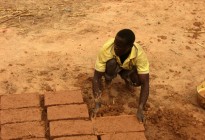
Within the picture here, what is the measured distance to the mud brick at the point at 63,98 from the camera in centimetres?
450

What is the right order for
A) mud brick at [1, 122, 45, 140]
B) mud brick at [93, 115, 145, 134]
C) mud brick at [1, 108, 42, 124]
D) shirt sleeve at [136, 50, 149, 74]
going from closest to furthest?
mud brick at [1, 122, 45, 140], mud brick at [93, 115, 145, 134], mud brick at [1, 108, 42, 124], shirt sleeve at [136, 50, 149, 74]

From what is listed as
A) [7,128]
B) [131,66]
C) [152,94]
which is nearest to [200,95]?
[152,94]

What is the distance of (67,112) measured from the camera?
4355 mm

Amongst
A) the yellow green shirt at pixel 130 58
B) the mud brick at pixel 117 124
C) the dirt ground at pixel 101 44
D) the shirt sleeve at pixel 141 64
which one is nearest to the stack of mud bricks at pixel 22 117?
the dirt ground at pixel 101 44

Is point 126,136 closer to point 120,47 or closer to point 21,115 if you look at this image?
point 120,47

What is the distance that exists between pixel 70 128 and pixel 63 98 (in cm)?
53

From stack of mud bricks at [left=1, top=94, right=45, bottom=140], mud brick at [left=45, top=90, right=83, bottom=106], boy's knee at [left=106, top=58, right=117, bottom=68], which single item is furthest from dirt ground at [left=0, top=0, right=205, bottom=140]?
boy's knee at [left=106, top=58, right=117, bottom=68]

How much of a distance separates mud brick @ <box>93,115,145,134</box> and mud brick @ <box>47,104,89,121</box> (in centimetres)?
19

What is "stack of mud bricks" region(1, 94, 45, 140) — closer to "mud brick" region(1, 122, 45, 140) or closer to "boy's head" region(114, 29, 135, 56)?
"mud brick" region(1, 122, 45, 140)

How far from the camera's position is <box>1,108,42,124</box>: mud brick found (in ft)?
14.0

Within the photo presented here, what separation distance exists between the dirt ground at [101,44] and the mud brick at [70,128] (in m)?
0.44

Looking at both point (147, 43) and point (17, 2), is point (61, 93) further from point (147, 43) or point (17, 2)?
point (17, 2)

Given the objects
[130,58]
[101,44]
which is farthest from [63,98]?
[101,44]

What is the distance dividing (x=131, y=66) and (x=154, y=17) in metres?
2.68
